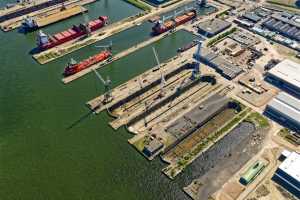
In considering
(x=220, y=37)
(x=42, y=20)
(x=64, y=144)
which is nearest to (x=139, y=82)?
(x=64, y=144)

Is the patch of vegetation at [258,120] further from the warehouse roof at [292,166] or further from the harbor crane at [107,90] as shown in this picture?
the harbor crane at [107,90]

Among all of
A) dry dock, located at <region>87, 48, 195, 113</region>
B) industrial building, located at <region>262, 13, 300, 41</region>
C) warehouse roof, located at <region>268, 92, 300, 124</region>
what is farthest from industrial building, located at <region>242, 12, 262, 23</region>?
warehouse roof, located at <region>268, 92, 300, 124</region>

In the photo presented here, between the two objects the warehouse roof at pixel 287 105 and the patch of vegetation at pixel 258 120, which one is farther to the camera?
the patch of vegetation at pixel 258 120

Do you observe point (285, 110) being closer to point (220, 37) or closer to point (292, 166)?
point (292, 166)

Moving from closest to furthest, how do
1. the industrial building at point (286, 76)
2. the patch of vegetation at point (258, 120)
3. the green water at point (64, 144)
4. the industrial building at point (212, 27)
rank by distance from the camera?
the green water at point (64, 144) → the patch of vegetation at point (258, 120) → the industrial building at point (286, 76) → the industrial building at point (212, 27)

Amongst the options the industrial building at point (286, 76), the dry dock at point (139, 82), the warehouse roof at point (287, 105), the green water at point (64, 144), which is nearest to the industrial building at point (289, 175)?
the warehouse roof at point (287, 105)

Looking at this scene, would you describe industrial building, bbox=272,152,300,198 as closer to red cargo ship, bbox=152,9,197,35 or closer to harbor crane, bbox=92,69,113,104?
harbor crane, bbox=92,69,113,104
